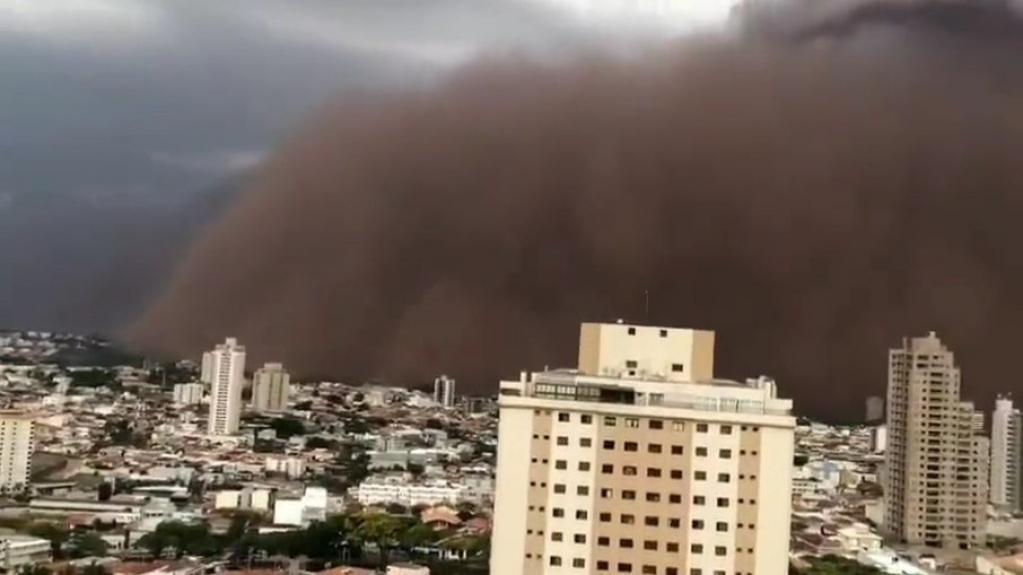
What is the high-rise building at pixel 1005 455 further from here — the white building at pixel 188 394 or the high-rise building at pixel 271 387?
the white building at pixel 188 394

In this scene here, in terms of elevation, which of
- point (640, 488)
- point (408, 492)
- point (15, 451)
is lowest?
point (408, 492)

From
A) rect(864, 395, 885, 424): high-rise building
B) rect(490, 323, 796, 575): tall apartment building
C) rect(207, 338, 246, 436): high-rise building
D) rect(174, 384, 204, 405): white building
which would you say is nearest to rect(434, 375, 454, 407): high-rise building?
rect(207, 338, 246, 436): high-rise building

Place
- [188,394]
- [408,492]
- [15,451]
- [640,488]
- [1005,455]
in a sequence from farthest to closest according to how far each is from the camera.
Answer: [188,394] → [1005,455] → [408,492] → [15,451] → [640,488]

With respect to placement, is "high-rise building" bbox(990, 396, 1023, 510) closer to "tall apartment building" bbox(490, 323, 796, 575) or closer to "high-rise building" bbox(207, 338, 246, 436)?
"high-rise building" bbox(207, 338, 246, 436)

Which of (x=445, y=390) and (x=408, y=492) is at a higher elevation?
(x=445, y=390)

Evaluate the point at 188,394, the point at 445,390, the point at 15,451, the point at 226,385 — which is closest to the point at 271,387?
the point at 226,385

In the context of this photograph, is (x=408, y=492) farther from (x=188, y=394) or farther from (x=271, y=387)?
(x=188, y=394)
